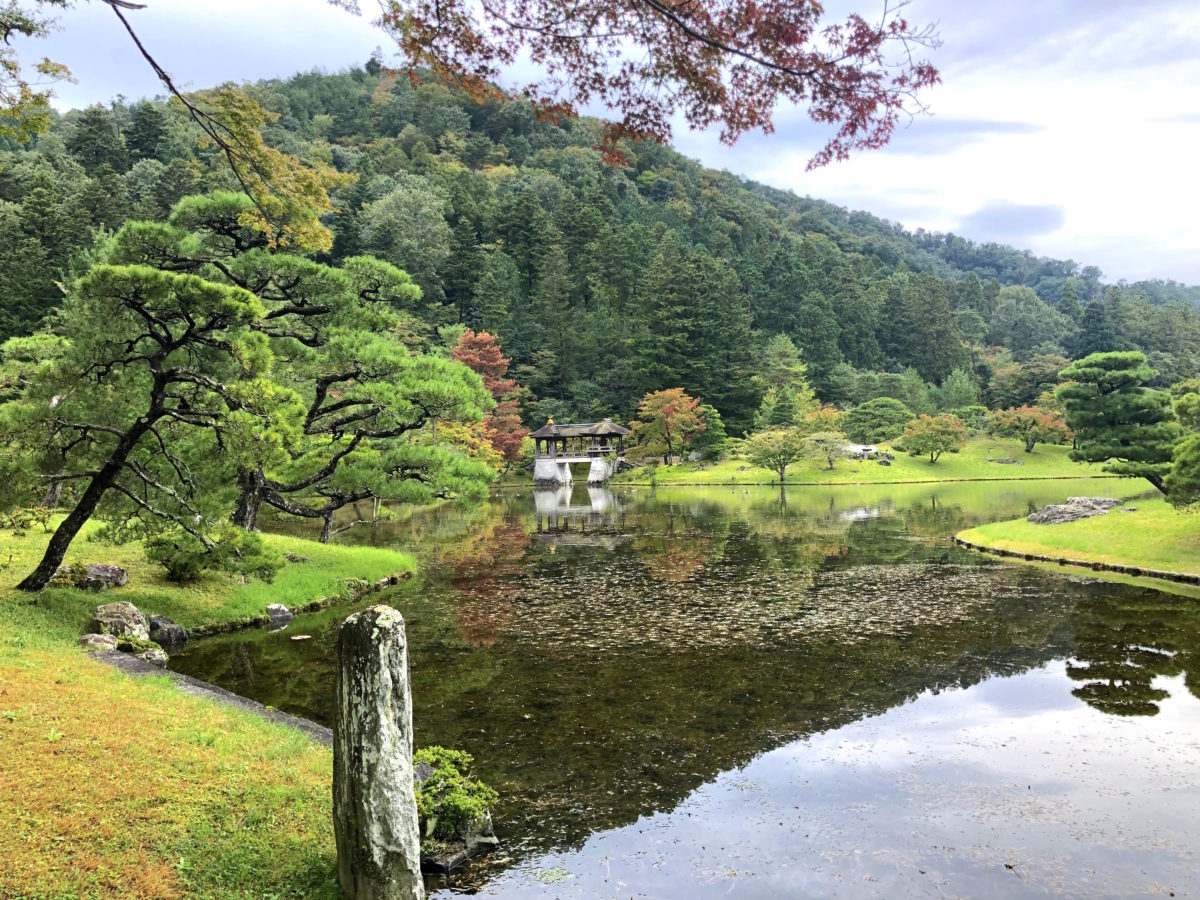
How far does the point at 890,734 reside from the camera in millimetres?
6980

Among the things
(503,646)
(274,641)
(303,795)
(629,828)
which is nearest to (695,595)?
(503,646)

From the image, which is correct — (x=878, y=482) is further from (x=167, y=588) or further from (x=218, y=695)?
(x=218, y=695)

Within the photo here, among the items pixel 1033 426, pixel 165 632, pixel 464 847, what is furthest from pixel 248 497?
pixel 1033 426

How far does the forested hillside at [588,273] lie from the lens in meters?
46.9

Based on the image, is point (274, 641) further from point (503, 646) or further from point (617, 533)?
point (617, 533)

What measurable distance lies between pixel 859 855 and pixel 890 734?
2.38 m

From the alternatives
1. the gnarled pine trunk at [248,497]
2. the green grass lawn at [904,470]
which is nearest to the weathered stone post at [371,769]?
the gnarled pine trunk at [248,497]

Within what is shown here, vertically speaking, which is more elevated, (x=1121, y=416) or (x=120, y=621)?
(x=1121, y=416)

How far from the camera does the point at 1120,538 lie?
15.8m

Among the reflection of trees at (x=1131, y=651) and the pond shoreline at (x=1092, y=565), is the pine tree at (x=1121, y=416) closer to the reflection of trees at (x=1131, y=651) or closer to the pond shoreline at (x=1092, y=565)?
the pond shoreline at (x=1092, y=565)

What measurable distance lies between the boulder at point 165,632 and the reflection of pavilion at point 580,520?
11.0 metres

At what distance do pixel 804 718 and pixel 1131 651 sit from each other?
5.33m

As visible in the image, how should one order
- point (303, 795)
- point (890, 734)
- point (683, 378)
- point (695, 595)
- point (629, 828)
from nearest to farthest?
point (303, 795) → point (629, 828) → point (890, 734) → point (695, 595) → point (683, 378)

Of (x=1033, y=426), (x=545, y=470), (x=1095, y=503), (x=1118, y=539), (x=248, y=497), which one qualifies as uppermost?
(x=1033, y=426)
